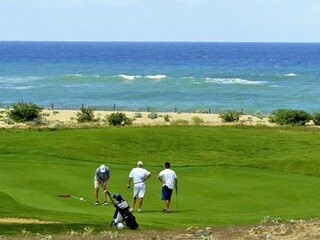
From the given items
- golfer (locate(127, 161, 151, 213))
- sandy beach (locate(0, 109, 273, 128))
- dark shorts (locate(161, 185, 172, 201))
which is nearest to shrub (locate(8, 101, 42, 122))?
sandy beach (locate(0, 109, 273, 128))

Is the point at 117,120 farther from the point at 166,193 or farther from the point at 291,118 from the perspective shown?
the point at 166,193

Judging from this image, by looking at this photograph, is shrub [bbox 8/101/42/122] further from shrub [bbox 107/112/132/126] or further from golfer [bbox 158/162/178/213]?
golfer [bbox 158/162/178/213]

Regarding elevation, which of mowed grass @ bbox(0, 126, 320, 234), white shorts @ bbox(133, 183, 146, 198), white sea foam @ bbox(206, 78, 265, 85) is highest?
white sea foam @ bbox(206, 78, 265, 85)

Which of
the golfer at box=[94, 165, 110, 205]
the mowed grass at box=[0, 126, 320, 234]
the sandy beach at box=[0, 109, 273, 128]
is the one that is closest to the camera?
the mowed grass at box=[0, 126, 320, 234]

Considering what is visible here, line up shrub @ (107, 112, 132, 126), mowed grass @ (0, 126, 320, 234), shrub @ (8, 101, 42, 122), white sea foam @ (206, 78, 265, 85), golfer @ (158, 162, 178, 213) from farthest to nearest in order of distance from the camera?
white sea foam @ (206, 78, 265, 85) → shrub @ (8, 101, 42, 122) → shrub @ (107, 112, 132, 126) → golfer @ (158, 162, 178, 213) → mowed grass @ (0, 126, 320, 234)

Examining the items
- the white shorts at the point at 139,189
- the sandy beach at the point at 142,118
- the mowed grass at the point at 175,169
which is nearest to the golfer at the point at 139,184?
the white shorts at the point at 139,189

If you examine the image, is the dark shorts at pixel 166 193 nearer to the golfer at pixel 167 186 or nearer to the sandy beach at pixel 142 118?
the golfer at pixel 167 186

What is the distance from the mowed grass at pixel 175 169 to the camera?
1992 cm

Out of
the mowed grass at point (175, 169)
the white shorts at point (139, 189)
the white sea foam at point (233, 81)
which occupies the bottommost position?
the mowed grass at point (175, 169)

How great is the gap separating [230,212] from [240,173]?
7597mm

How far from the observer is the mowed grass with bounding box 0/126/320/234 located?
19.9 m

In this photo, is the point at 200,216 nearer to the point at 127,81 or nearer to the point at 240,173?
the point at 240,173

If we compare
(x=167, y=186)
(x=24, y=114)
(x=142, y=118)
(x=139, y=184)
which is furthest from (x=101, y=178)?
(x=142, y=118)

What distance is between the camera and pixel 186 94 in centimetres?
10856
